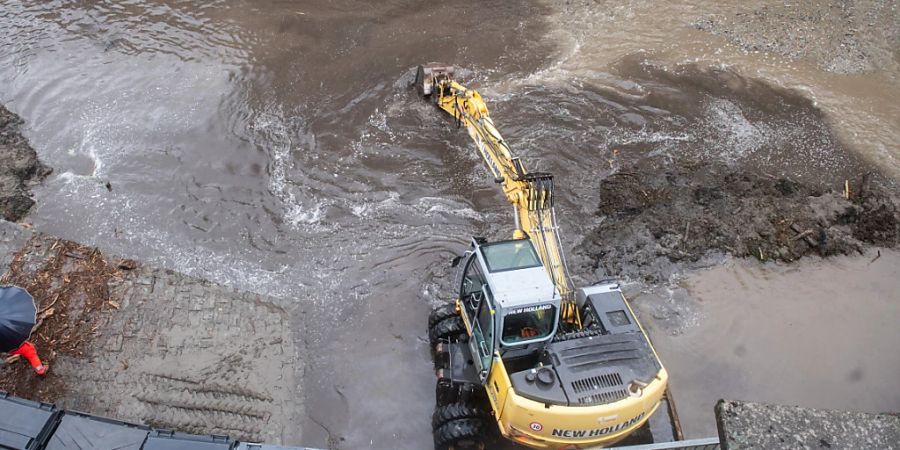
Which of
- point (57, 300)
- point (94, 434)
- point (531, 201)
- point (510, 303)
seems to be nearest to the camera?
point (94, 434)

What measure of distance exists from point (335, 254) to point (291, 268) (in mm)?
775

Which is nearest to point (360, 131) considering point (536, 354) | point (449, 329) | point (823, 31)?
point (449, 329)

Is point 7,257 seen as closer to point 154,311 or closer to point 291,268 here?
point 154,311

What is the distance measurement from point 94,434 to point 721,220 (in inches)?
394

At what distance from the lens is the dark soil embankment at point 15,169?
11156 millimetres

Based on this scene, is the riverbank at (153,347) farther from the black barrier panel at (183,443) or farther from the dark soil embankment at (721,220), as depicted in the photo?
the dark soil embankment at (721,220)

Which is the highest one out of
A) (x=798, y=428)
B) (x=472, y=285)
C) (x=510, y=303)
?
(x=798, y=428)

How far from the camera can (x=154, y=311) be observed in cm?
947

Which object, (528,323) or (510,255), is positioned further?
(510,255)

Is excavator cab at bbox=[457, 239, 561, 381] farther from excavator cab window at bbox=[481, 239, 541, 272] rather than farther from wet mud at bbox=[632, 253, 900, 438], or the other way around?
wet mud at bbox=[632, 253, 900, 438]

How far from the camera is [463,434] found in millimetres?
7516

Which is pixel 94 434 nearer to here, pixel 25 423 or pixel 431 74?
pixel 25 423

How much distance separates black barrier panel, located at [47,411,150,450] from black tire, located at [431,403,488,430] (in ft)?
11.1

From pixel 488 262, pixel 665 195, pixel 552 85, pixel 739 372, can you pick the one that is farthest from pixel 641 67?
pixel 488 262
